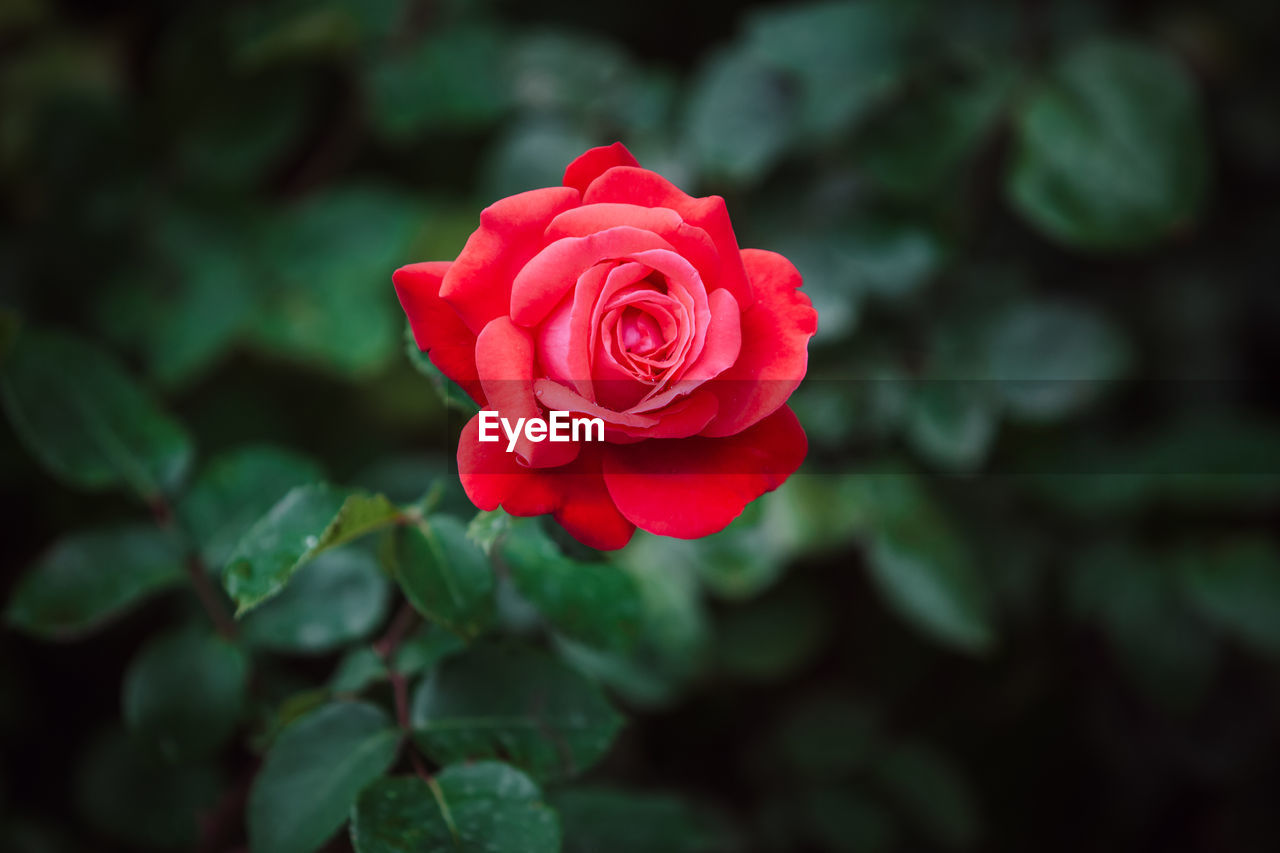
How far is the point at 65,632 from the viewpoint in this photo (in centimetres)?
69

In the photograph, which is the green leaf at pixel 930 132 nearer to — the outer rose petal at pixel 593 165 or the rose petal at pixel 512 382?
the outer rose petal at pixel 593 165

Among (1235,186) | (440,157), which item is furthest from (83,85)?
(1235,186)

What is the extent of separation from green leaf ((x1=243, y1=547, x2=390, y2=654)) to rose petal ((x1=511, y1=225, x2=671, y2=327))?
0.40m

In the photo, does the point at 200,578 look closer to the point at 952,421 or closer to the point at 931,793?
the point at 952,421

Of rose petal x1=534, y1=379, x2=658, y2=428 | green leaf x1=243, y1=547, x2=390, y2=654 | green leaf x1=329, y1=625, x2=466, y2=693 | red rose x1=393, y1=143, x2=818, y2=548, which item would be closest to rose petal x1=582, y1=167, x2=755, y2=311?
red rose x1=393, y1=143, x2=818, y2=548

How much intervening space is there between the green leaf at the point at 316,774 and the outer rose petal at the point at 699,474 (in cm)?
30

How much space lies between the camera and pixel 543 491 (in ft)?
1.51

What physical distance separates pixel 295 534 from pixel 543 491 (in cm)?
19

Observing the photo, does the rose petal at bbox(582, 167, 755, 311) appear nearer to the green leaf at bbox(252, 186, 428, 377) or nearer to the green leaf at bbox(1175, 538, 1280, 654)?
the green leaf at bbox(252, 186, 428, 377)

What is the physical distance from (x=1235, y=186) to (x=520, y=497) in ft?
6.40

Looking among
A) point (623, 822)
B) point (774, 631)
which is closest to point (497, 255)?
point (623, 822)

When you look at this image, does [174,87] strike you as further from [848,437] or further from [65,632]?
[848,437]

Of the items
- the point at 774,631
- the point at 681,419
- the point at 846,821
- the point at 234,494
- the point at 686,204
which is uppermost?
the point at 686,204

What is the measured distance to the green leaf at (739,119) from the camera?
1.16 meters
